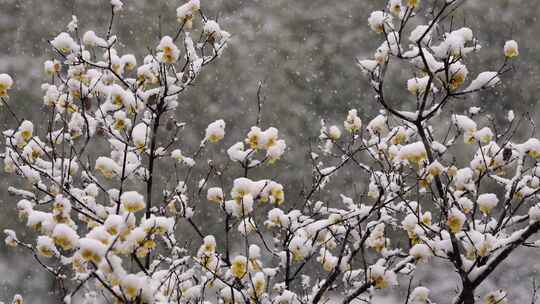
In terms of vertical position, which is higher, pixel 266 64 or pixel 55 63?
pixel 266 64

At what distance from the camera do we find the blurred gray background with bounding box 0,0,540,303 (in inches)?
464

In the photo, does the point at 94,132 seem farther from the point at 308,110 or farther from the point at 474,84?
the point at 308,110

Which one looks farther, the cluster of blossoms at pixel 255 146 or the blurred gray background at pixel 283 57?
the blurred gray background at pixel 283 57

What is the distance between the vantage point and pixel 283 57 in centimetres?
1334

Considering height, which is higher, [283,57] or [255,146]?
[283,57]

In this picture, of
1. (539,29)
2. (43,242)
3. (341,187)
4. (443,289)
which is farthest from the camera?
(539,29)

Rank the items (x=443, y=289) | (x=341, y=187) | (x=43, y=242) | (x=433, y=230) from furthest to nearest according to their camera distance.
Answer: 1. (x=341, y=187)
2. (x=443, y=289)
3. (x=433, y=230)
4. (x=43, y=242)

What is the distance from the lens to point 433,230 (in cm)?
264

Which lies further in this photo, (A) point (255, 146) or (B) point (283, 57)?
(B) point (283, 57)

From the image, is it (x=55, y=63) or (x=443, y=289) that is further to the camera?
(x=443, y=289)

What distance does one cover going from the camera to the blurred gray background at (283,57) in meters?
11.8

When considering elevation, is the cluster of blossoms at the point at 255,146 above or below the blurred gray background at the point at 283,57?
below

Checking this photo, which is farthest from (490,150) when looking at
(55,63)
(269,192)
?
(55,63)

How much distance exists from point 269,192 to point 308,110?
31.1 feet
